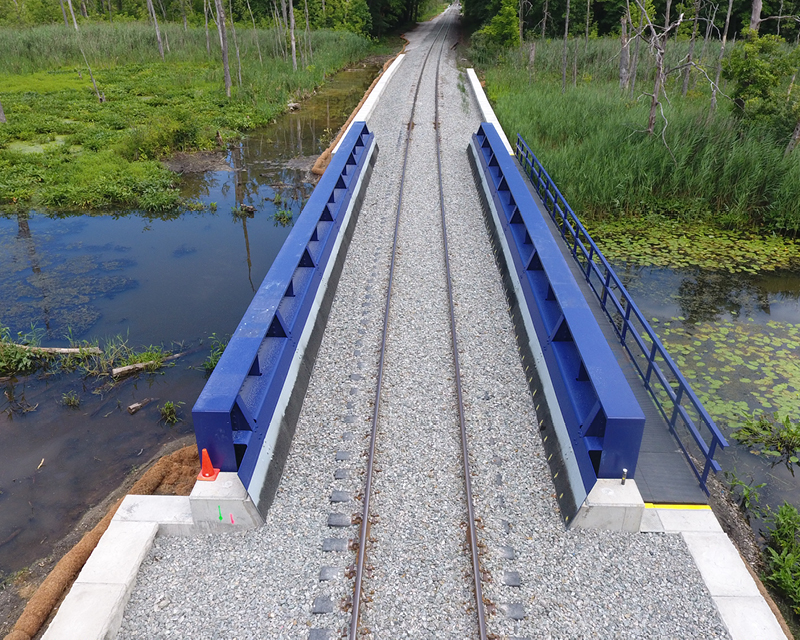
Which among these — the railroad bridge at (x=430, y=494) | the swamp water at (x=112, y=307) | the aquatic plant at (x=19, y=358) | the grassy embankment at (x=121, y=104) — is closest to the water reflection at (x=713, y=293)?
the railroad bridge at (x=430, y=494)

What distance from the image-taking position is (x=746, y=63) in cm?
1642

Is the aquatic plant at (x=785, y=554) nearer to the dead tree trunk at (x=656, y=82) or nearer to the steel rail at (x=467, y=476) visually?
the steel rail at (x=467, y=476)

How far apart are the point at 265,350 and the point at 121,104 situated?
24.5 meters

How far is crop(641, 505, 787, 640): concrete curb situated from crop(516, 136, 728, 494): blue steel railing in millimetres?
551

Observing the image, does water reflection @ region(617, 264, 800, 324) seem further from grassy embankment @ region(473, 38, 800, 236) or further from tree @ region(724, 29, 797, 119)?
tree @ region(724, 29, 797, 119)

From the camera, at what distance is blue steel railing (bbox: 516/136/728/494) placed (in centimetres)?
637

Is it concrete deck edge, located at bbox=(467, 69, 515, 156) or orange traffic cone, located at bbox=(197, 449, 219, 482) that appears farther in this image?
concrete deck edge, located at bbox=(467, 69, 515, 156)

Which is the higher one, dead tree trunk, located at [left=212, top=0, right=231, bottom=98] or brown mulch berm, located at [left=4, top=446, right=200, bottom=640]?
dead tree trunk, located at [left=212, top=0, right=231, bottom=98]

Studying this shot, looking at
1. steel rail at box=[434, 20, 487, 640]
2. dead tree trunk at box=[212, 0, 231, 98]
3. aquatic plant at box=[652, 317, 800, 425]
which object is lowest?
aquatic plant at box=[652, 317, 800, 425]

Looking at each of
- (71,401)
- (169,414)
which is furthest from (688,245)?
(71,401)

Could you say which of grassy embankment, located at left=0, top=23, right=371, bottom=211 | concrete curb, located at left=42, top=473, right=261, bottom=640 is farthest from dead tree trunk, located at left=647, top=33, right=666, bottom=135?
concrete curb, located at left=42, top=473, right=261, bottom=640

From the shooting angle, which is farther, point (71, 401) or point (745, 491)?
point (71, 401)

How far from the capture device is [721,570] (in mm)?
5605

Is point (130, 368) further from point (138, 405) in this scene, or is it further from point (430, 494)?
point (430, 494)
